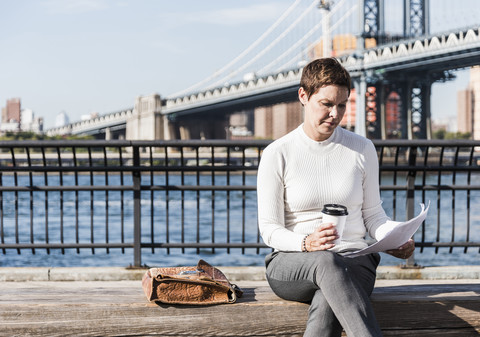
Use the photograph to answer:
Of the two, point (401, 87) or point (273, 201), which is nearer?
point (273, 201)

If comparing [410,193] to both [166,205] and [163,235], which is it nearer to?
[166,205]

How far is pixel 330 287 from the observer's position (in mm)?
2350

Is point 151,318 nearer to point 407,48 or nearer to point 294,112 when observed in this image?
point 407,48

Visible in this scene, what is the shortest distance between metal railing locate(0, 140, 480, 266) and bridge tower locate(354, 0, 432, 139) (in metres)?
3.76

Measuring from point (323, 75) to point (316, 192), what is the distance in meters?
0.42

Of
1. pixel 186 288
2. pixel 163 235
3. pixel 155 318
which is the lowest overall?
pixel 163 235

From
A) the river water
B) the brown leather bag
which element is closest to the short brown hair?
the brown leather bag

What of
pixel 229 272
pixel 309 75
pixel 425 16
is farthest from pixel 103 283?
pixel 425 16

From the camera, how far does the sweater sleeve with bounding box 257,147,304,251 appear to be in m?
2.60

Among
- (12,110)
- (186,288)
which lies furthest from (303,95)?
(12,110)

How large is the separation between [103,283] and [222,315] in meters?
1.58

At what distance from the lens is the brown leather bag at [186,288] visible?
105 inches

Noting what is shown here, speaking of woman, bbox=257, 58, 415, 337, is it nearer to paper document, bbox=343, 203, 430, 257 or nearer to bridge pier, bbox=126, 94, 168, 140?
paper document, bbox=343, 203, 430, 257

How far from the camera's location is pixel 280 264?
2.64 metres
